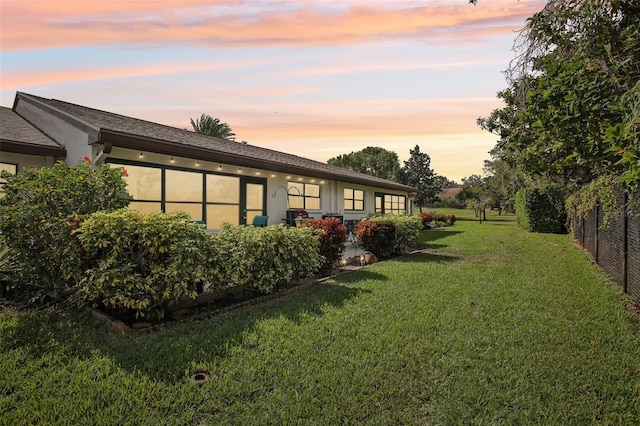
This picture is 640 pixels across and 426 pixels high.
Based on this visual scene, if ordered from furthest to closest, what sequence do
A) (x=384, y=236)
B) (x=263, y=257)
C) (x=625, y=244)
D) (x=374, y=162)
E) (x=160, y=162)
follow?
(x=374, y=162) → (x=384, y=236) → (x=160, y=162) → (x=625, y=244) → (x=263, y=257)

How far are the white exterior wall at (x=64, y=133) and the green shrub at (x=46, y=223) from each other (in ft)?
7.94

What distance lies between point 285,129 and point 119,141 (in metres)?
8.71

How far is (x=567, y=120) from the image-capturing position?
9.71 feet

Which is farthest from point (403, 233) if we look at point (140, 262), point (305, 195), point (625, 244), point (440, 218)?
point (440, 218)

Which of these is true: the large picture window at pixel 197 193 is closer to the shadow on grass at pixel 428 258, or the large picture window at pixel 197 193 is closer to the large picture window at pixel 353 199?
the shadow on grass at pixel 428 258

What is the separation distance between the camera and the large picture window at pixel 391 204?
20344 mm

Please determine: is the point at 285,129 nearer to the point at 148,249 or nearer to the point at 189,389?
the point at 148,249

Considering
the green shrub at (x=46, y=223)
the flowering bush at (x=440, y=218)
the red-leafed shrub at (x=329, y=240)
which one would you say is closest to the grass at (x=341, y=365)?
the green shrub at (x=46, y=223)

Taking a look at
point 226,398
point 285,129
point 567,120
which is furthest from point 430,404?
point 285,129

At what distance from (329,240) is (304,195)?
6.71m

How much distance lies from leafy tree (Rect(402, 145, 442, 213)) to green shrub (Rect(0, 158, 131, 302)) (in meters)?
43.6

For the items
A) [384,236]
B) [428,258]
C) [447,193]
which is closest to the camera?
[384,236]

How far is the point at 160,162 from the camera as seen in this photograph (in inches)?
349

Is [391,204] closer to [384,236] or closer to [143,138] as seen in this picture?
[384,236]
